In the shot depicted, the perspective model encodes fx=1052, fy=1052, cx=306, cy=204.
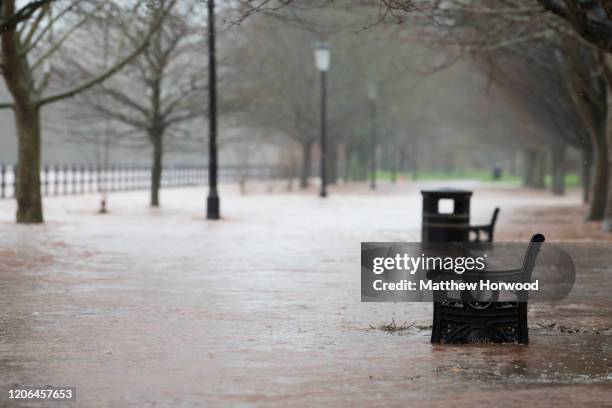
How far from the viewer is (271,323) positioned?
10.0 meters

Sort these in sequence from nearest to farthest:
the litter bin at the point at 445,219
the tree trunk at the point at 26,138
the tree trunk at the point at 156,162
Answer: the litter bin at the point at 445,219
the tree trunk at the point at 26,138
the tree trunk at the point at 156,162

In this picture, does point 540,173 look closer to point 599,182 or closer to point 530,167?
point 530,167

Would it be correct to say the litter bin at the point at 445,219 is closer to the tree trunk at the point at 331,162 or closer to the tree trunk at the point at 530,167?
the tree trunk at the point at 331,162

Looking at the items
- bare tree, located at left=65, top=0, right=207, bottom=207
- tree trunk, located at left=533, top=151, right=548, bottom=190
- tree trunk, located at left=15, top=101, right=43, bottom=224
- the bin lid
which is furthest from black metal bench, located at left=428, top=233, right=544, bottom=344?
tree trunk, located at left=533, top=151, right=548, bottom=190

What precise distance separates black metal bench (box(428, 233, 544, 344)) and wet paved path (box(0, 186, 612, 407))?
187 mm

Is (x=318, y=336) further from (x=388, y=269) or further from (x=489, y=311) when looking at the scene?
(x=388, y=269)

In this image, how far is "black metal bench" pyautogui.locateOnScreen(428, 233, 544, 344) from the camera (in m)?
8.84

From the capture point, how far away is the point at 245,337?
9227mm

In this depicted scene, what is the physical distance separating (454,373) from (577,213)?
24735 millimetres

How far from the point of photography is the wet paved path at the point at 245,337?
7117 mm

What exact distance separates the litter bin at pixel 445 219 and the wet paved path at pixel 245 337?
4.69 ft

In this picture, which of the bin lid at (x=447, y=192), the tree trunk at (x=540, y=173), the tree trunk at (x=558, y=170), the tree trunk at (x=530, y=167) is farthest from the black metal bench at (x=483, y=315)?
the tree trunk at (x=530, y=167)

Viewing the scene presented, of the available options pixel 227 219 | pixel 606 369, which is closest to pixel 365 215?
pixel 227 219

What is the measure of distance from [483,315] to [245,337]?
2.07m
